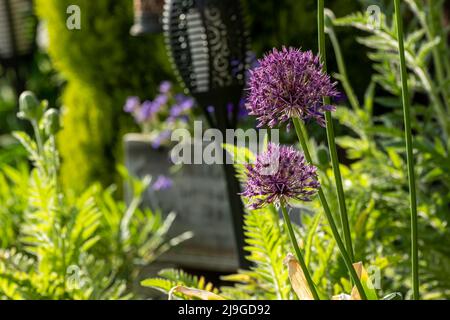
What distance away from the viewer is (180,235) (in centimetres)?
323

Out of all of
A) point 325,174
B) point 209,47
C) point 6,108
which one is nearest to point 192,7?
point 209,47

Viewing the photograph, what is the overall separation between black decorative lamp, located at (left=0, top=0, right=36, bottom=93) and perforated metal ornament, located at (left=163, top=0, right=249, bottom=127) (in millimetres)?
2713

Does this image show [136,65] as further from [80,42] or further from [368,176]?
[368,176]

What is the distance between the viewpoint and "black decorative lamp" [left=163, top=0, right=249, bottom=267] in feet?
7.25

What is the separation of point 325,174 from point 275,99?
887 mm

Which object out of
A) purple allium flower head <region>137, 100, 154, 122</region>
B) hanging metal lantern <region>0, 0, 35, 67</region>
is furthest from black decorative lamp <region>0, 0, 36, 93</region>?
purple allium flower head <region>137, 100, 154, 122</region>

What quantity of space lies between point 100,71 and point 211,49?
1.69 meters

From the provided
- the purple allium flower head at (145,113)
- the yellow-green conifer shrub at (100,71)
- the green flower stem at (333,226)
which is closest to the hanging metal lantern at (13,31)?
the yellow-green conifer shrub at (100,71)

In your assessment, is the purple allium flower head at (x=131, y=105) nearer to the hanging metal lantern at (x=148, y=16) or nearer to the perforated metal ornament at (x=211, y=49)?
the hanging metal lantern at (x=148, y=16)

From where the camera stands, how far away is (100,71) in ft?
12.5

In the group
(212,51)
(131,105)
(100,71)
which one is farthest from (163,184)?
(212,51)

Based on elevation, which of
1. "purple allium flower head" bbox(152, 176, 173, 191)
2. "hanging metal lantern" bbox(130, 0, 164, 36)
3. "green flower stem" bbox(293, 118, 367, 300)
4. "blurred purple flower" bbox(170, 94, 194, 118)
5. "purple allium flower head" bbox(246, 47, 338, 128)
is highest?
"hanging metal lantern" bbox(130, 0, 164, 36)

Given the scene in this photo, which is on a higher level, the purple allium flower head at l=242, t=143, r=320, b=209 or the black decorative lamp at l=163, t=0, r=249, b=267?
the black decorative lamp at l=163, t=0, r=249, b=267

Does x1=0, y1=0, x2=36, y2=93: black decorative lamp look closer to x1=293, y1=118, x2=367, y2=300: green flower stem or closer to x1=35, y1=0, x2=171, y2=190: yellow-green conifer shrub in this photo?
x1=35, y1=0, x2=171, y2=190: yellow-green conifer shrub
